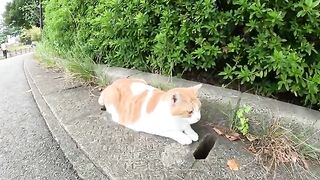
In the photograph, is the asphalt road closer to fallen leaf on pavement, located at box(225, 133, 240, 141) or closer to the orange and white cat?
the orange and white cat

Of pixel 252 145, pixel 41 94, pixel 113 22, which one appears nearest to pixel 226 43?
pixel 252 145

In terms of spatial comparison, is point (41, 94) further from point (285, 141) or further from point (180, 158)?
point (285, 141)

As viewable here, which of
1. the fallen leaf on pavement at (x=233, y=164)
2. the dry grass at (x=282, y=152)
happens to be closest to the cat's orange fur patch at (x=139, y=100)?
A: the fallen leaf on pavement at (x=233, y=164)

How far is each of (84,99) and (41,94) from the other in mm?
817

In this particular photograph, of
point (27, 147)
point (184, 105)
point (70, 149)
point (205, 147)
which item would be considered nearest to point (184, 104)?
point (184, 105)

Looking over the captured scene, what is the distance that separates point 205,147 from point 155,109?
0.49m

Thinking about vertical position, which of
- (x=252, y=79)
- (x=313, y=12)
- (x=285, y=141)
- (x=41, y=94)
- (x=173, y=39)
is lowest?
(x=41, y=94)

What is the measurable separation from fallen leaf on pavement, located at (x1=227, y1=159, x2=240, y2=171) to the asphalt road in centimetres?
107

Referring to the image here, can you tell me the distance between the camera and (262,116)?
2.21 m

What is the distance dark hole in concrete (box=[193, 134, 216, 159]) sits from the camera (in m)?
2.17

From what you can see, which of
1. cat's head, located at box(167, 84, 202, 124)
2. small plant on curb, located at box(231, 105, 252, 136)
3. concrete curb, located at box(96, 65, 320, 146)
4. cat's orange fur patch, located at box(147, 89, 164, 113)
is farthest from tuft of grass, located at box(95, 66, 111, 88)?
small plant on curb, located at box(231, 105, 252, 136)

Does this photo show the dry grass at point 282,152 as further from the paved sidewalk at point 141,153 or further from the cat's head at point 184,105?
the cat's head at point 184,105

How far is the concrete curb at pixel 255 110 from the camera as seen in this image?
2.09 metres

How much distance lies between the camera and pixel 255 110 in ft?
7.36
